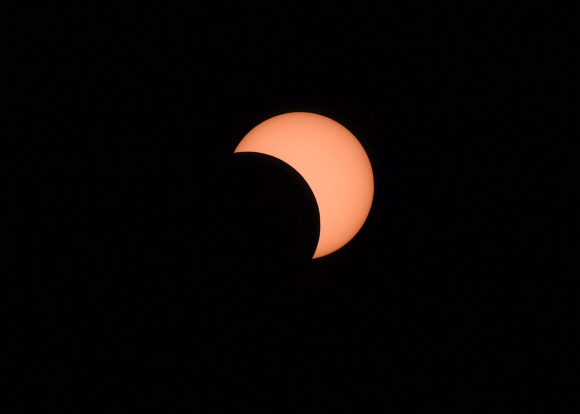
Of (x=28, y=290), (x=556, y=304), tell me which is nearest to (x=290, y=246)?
(x=28, y=290)

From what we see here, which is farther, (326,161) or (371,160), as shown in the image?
(371,160)

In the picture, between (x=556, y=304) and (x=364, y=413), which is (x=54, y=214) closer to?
(x=364, y=413)

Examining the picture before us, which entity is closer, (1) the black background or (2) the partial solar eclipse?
(2) the partial solar eclipse

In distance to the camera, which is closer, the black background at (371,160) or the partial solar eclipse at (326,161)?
the partial solar eclipse at (326,161)
